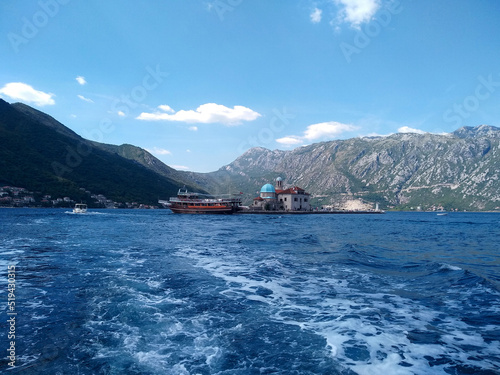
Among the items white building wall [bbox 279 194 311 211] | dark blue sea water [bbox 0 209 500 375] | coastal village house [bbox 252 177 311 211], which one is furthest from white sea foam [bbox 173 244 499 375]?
white building wall [bbox 279 194 311 211]

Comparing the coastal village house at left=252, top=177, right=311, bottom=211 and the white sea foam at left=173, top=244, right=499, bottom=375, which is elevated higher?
the coastal village house at left=252, top=177, right=311, bottom=211

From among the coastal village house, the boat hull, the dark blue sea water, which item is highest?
the coastal village house

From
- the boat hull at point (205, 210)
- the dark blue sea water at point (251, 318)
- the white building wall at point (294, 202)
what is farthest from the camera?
the white building wall at point (294, 202)

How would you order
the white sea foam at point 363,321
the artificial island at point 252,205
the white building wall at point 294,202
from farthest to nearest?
1. the white building wall at point 294,202
2. the artificial island at point 252,205
3. the white sea foam at point 363,321

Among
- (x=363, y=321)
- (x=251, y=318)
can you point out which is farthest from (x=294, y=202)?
(x=251, y=318)

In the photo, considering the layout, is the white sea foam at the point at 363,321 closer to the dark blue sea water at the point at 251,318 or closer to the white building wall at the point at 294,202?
the dark blue sea water at the point at 251,318

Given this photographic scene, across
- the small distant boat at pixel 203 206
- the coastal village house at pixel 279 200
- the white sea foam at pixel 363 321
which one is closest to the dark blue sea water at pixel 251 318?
the white sea foam at pixel 363 321

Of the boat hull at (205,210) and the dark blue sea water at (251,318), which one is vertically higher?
the dark blue sea water at (251,318)

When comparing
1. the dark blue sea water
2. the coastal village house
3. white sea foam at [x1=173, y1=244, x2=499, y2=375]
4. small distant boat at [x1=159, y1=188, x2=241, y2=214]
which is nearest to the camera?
the dark blue sea water

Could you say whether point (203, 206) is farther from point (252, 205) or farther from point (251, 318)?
point (251, 318)

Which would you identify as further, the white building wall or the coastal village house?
the white building wall

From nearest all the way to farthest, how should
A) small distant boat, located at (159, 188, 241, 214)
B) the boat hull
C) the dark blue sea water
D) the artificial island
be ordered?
1. the dark blue sea water
2. the boat hull
3. small distant boat, located at (159, 188, 241, 214)
4. the artificial island

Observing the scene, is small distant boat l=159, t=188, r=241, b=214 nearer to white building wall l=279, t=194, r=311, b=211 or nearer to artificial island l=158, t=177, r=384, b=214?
artificial island l=158, t=177, r=384, b=214

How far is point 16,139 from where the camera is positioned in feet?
593
